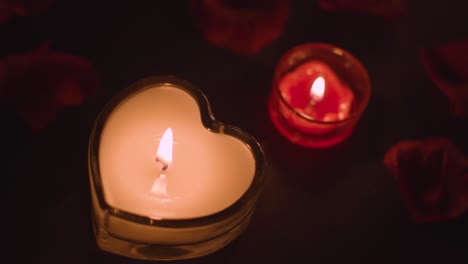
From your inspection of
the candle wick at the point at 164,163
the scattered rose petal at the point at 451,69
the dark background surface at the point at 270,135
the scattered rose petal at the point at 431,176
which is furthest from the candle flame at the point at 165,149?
the scattered rose petal at the point at 451,69

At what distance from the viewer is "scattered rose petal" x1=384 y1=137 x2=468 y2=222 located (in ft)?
2.15

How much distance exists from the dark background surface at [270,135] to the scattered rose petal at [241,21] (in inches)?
0.6

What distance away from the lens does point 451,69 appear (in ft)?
2.47

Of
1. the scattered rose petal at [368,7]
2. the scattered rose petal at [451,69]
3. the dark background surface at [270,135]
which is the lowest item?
the dark background surface at [270,135]

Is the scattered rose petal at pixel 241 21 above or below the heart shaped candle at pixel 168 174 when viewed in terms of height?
above

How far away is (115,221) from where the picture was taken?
52cm

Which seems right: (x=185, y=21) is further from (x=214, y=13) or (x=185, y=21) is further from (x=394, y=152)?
(x=394, y=152)

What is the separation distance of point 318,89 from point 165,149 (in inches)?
8.9

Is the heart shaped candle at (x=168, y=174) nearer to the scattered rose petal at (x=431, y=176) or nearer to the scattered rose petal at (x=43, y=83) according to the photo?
the scattered rose petal at (x=43, y=83)

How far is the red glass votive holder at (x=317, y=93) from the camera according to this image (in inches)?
26.4

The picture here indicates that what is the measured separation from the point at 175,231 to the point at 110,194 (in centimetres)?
8

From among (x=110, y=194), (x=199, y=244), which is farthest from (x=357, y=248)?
(x=110, y=194)

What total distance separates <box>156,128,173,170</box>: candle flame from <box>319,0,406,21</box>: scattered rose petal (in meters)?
0.34

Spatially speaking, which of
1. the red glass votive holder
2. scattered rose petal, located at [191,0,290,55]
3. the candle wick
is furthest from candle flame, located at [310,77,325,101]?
the candle wick
